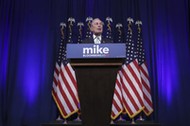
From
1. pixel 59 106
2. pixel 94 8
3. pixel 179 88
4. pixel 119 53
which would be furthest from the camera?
pixel 94 8

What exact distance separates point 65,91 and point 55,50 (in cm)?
117

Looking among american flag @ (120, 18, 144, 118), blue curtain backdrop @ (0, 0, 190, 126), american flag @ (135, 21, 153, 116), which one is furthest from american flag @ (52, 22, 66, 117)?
american flag @ (135, 21, 153, 116)

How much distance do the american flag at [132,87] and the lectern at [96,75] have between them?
2.34 metres

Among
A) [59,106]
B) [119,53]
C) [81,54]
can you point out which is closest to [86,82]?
[81,54]

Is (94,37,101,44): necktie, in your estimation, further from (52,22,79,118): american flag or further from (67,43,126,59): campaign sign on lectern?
(52,22,79,118): american flag

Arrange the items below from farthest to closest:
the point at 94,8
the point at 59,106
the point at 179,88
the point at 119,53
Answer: the point at 94,8, the point at 179,88, the point at 59,106, the point at 119,53

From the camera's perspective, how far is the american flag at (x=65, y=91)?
4.86 meters

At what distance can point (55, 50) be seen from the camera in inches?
220

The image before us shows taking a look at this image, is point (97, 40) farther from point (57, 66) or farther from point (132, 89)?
point (57, 66)

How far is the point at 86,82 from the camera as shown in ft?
8.47

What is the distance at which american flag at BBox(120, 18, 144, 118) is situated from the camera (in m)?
4.75

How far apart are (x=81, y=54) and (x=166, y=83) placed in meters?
3.54

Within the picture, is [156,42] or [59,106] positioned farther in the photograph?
[156,42]

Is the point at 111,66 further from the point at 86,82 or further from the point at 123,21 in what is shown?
the point at 123,21
